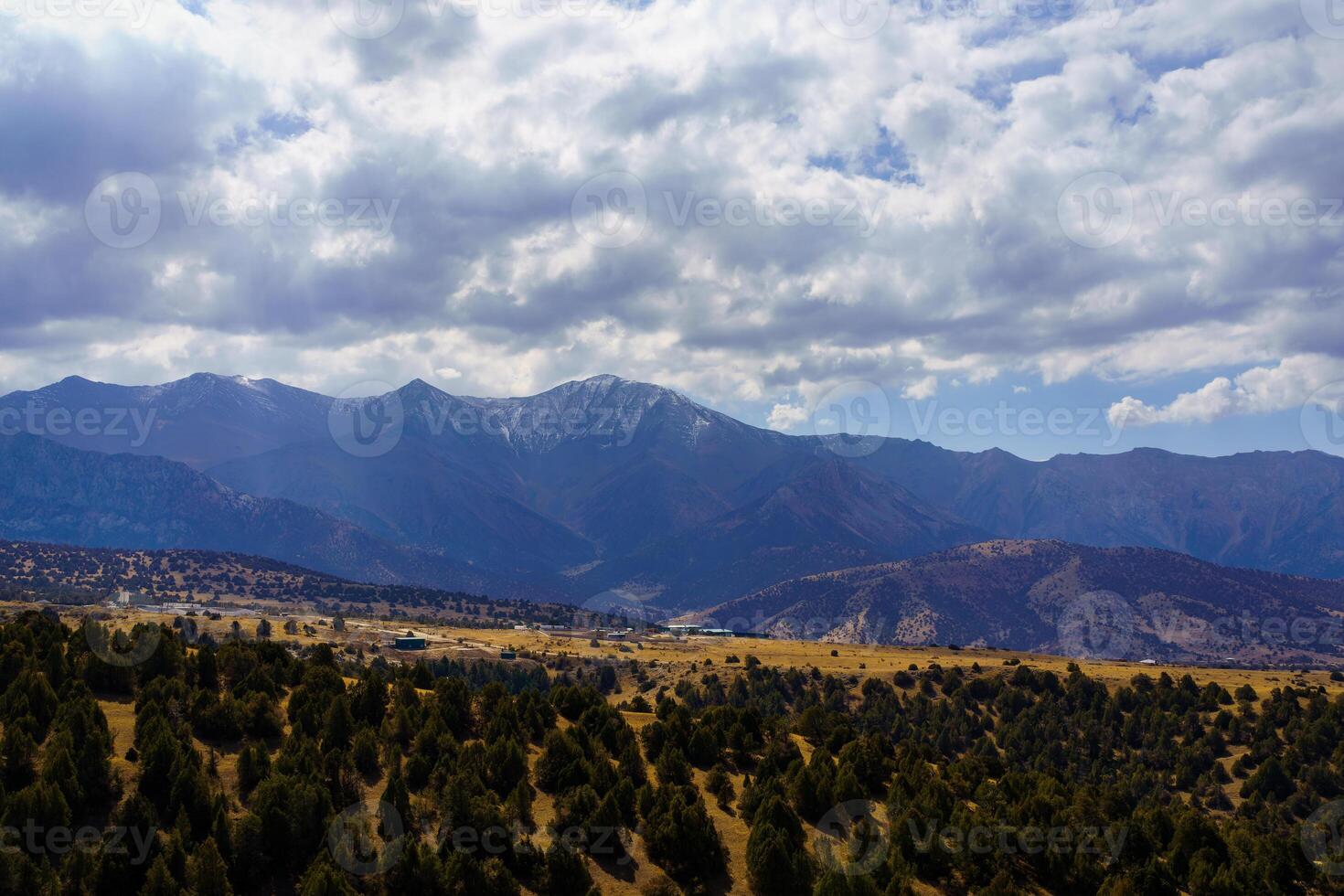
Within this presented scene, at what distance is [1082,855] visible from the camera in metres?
59.9

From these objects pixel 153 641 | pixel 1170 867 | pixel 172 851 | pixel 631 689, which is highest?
pixel 153 641

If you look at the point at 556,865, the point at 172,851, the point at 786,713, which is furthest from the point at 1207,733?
the point at 172,851

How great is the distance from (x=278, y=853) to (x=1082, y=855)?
49.0 m

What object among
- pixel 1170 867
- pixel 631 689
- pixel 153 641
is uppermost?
pixel 153 641

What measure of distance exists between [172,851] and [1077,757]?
357ft

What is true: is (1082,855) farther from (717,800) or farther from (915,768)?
(717,800)

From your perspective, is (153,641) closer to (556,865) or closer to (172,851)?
(172,851)

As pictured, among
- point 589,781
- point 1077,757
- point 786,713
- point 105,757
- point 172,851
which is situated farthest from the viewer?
point 786,713

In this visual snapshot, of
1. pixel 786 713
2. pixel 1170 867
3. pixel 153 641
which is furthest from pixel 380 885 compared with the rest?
pixel 786 713

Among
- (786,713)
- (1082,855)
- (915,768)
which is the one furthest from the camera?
(786,713)

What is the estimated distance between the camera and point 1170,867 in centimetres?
6134

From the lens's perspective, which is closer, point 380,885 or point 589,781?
point 380,885

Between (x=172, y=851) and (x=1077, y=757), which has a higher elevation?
(x=172, y=851)

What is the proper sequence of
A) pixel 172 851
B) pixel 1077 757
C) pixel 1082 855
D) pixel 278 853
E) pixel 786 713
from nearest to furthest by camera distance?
pixel 172 851, pixel 278 853, pixel 1082 855, pixel 1077 757, pixel 786 713
